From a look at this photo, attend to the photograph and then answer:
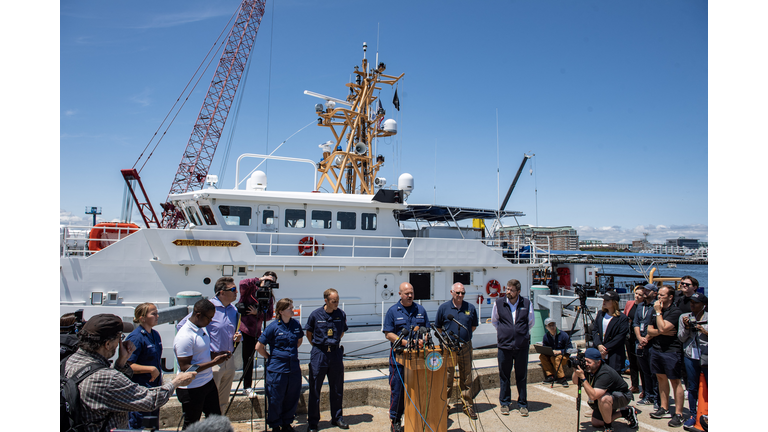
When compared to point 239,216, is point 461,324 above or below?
below

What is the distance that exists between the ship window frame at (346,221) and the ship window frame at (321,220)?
0.20 meters

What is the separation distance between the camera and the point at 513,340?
18.7 feet

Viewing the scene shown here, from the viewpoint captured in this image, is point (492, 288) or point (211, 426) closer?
point (211, 426)

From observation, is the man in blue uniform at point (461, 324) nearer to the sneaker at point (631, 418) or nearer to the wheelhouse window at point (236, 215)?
the sneaker at point (631, 418)

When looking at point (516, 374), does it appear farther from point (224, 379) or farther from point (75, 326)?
point (75, 326)

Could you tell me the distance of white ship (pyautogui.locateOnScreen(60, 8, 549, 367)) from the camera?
934cm

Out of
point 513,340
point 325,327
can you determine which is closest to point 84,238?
point 325,327

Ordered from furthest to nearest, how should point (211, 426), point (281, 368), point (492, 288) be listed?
point (492, 288)
point (281, 368)
point (211, 426)

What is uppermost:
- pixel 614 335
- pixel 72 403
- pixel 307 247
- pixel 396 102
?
pixel 396 102

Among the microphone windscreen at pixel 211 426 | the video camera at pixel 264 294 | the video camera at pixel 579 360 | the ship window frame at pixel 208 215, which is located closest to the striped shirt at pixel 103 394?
the microphone windscreen at pixel 211 426

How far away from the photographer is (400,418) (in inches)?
194

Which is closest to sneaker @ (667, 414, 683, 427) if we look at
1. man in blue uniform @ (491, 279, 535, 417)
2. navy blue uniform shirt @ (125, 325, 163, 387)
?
man in blue uniform @ (491, 279, 535, 417)

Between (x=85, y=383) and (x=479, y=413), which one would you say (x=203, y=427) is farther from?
(x=479, y=413)

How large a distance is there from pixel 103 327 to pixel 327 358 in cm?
279
